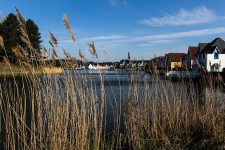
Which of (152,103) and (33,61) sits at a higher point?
(33,61)

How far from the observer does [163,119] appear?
7133 millimetres

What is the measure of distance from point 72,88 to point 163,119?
9.83 feet

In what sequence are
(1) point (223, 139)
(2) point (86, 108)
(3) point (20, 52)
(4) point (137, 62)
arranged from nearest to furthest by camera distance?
(3) point (20, 52) → (2) point (86, 108) → (1) point (223, 139) → (4) point (137, 62)

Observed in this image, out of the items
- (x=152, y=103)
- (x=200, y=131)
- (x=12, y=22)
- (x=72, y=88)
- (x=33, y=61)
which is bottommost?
(x=200, y=131)

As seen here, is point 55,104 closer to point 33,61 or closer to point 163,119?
point 33,61

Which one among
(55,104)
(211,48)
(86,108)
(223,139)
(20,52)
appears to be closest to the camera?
(20,52)

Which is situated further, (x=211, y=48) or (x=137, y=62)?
(x=211, y=48)

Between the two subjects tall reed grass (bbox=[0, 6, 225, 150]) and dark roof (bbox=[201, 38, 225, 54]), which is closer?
tall reed grass (bbox=[0, 6, 225, 150])

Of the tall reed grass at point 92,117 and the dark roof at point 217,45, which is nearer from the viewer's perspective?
the tall reed grass at point 92,117

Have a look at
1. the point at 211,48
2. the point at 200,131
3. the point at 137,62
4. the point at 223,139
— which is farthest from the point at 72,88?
the point at 211,48

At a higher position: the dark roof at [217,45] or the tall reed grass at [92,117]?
Result: the dark roof at [217,45]

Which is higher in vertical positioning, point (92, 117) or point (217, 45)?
point (217, 45)

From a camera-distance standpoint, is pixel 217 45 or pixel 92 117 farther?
pixel 217 45

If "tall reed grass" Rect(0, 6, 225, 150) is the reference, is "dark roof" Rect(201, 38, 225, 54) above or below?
above
